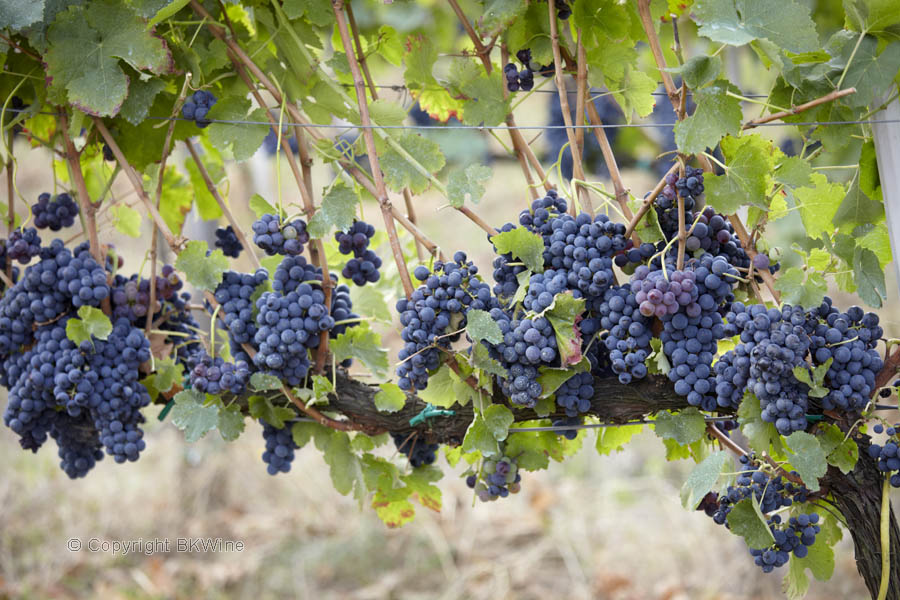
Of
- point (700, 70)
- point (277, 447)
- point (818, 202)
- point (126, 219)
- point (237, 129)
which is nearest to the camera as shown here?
point (700, 70)

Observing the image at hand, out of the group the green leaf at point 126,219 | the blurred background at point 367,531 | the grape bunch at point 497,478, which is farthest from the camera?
the blurred background at point 367,531

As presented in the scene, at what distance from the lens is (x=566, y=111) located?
1.11 meters

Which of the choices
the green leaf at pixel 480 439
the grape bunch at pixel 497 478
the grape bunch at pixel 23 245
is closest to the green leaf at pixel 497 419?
the green leaf at pixel 480 439

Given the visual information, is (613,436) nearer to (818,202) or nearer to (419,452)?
(419,452)

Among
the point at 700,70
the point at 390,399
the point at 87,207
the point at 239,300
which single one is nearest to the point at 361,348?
the point at 390,399

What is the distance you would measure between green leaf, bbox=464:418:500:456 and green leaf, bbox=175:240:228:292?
0.48 meters

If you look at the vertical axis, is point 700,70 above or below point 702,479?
above

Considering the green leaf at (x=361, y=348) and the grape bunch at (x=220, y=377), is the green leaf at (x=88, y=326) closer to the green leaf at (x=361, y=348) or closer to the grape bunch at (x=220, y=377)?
the grape bunch at (x=220, y=377)

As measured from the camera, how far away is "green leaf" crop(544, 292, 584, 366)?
1.00 metres

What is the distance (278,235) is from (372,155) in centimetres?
19

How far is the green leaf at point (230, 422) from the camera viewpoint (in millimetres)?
1208

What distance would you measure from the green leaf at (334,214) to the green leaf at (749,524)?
0.68 m

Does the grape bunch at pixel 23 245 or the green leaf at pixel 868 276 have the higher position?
the grape bunch at pixel 23 245

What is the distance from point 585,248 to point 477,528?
2722 mm
